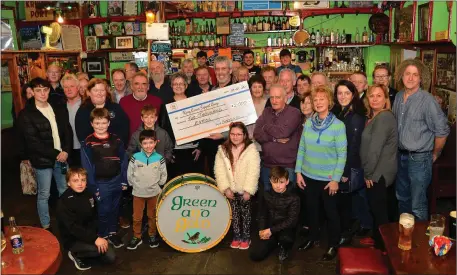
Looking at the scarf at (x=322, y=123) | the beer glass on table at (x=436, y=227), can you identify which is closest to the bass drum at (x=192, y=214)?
the scarf at (x=322, y=123)

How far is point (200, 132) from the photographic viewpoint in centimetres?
499

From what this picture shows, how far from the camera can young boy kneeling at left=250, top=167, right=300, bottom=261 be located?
4.03m

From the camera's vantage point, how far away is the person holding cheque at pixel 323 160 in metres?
3.92

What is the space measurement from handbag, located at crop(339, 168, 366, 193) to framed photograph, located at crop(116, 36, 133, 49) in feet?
27.0

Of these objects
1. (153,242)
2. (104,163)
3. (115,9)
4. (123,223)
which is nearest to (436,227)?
(153,242)

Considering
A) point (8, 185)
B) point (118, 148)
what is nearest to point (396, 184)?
point (118, 148)

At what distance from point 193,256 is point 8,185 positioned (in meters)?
4.33

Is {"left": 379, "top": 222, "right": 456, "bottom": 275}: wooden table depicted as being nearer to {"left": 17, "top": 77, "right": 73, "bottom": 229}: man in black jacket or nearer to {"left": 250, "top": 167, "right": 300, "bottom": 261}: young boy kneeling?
{"left": 250, "top": 167, "right": 300, "bottom": 261}: young boy kneeling

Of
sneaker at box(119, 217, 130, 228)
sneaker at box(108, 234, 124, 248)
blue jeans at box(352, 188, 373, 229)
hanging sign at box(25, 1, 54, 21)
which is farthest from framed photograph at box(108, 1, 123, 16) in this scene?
blue jeans at box(352, 188, 373, 229)

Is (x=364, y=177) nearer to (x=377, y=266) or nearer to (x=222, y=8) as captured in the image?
(x=377, y=266)

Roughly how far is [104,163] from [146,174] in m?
0.45

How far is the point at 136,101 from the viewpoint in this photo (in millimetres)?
4945

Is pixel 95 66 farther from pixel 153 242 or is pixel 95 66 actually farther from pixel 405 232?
pixel 405 232

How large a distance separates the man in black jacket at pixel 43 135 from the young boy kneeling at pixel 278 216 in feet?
7.75
